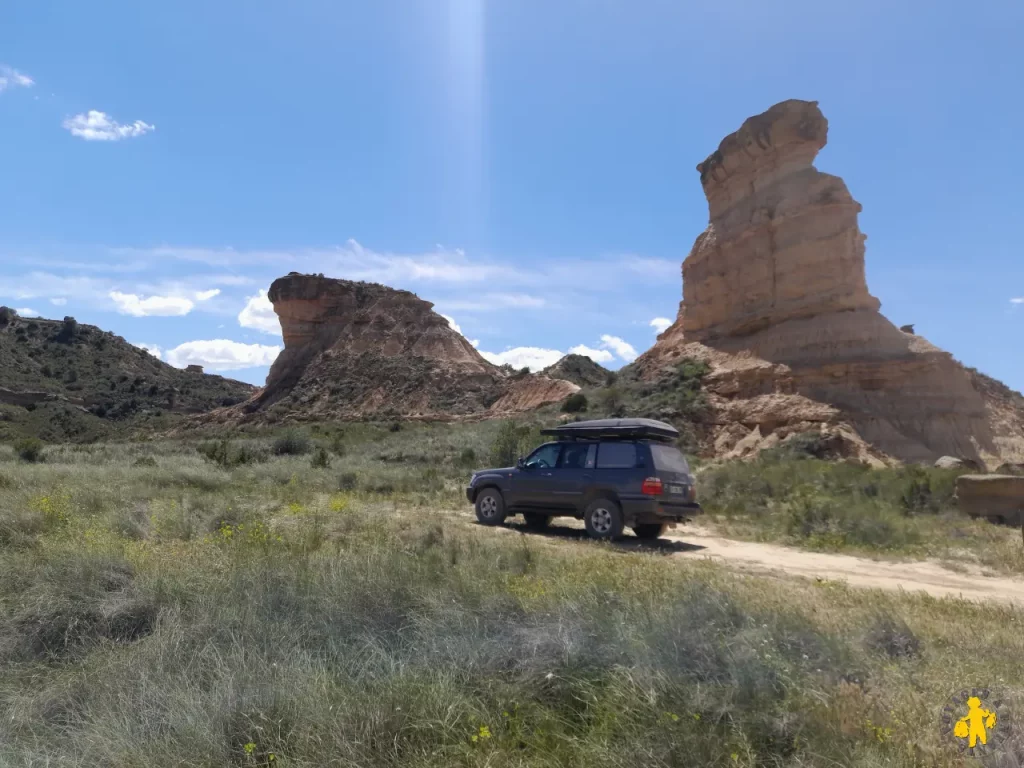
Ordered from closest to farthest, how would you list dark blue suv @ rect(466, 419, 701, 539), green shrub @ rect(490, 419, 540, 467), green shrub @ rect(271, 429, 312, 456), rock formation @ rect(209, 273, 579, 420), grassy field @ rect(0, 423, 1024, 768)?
grassy field @ rect(0, 423, 1024, 768), dark blue suv @ rect(466, 419, 701, 539), green shrub @ rect(490, 419, 540, 467), green shrub @ rect(271, 429, 312, 456), rock formation @ rect(209, 273, 579, 420)

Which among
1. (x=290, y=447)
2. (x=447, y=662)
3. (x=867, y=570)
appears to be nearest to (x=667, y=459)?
(x=867, y=570)

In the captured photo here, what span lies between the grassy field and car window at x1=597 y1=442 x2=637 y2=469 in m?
4.31

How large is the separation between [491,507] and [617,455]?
9.67ft

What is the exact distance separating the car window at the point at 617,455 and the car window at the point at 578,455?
17 cm

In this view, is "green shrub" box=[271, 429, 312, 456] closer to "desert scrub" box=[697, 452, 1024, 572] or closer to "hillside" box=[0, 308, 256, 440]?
"desert scrub" box=[697, 452, 1024, 572]

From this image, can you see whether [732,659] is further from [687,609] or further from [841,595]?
[841,595]

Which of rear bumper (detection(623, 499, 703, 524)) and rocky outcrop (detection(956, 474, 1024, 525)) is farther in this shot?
rocky outcrop (detection(956, 474, 1024, 525))

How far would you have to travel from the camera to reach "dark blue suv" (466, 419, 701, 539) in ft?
38.5

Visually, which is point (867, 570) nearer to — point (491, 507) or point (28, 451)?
point (491, 507)

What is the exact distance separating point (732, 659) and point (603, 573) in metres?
3.15

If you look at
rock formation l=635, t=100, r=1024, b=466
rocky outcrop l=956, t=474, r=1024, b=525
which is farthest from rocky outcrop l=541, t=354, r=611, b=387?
rocky outcrop l=956, t=474, r=1024, b=525

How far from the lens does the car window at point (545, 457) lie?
13.1 m

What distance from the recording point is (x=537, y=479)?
1302 cm

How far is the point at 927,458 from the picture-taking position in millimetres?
27062
